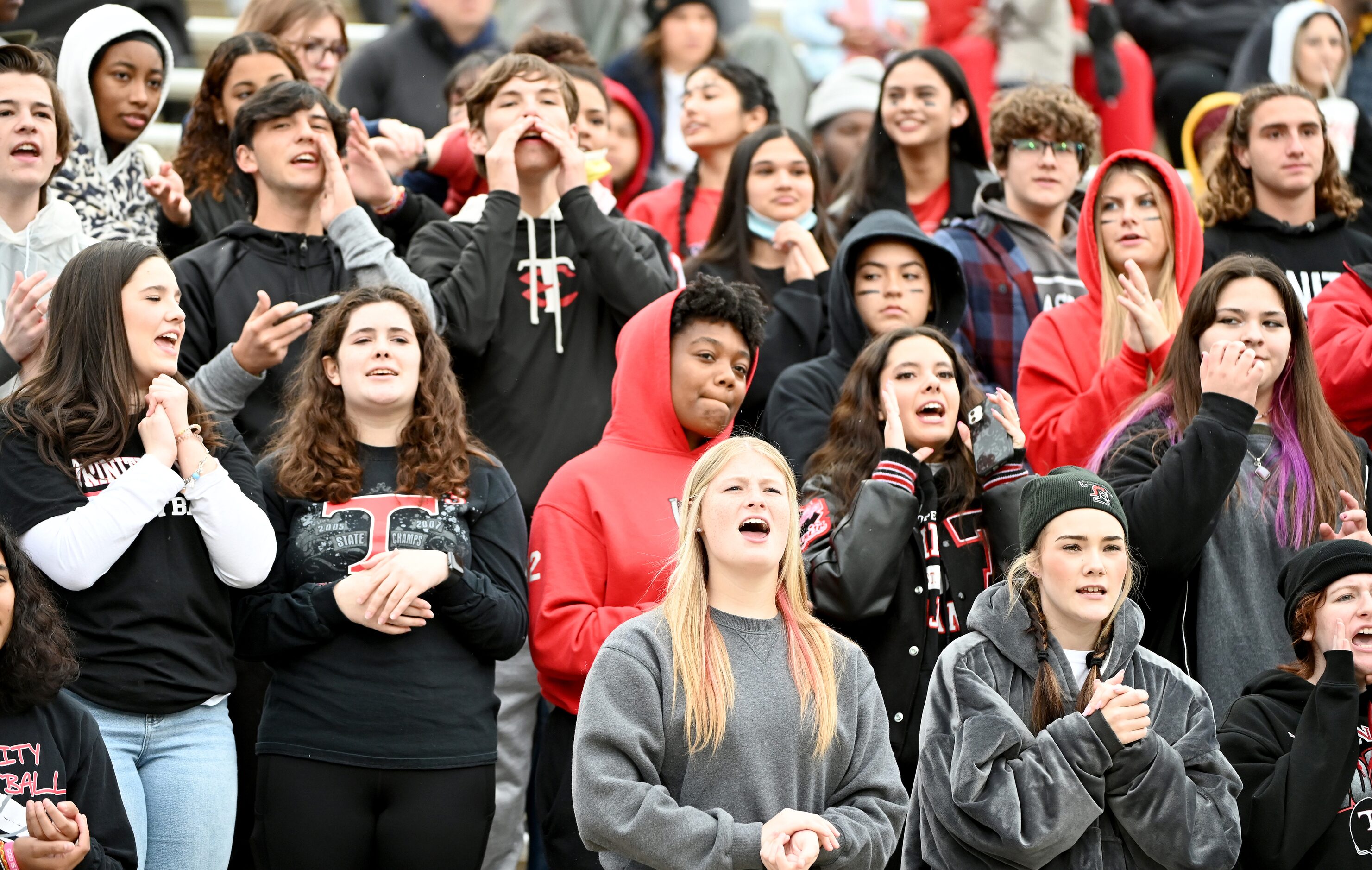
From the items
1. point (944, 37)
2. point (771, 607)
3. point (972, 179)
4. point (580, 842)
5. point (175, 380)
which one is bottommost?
point (580, 842)

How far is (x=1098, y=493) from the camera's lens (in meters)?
4.12

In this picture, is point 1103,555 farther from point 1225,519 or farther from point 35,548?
point 35,548

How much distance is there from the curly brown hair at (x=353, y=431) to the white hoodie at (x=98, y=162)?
1.22 meters

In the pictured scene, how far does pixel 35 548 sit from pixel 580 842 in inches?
61.6

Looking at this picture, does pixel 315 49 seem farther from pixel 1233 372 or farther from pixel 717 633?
pixel 1233 372

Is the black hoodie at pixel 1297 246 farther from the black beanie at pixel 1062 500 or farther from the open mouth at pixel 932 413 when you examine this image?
the black beanie at pixel 1062 500

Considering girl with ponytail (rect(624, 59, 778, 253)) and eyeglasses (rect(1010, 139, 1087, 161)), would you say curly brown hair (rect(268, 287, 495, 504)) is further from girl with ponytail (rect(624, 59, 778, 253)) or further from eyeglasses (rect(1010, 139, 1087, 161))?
eyeglasses (rect(1010, 139, 1087, 161))

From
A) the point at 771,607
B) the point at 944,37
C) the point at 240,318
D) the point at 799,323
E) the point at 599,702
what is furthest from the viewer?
the point at 944,37

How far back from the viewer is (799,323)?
5973 millimetres

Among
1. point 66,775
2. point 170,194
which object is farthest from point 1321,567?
point 170,194

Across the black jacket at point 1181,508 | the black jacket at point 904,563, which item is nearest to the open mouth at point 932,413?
the black jacket at point 904,563

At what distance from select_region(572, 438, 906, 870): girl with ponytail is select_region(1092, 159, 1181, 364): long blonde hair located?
1.92 meters

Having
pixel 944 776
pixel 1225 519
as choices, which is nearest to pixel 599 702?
pixel 944 776

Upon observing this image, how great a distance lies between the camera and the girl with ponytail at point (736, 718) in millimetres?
3605
